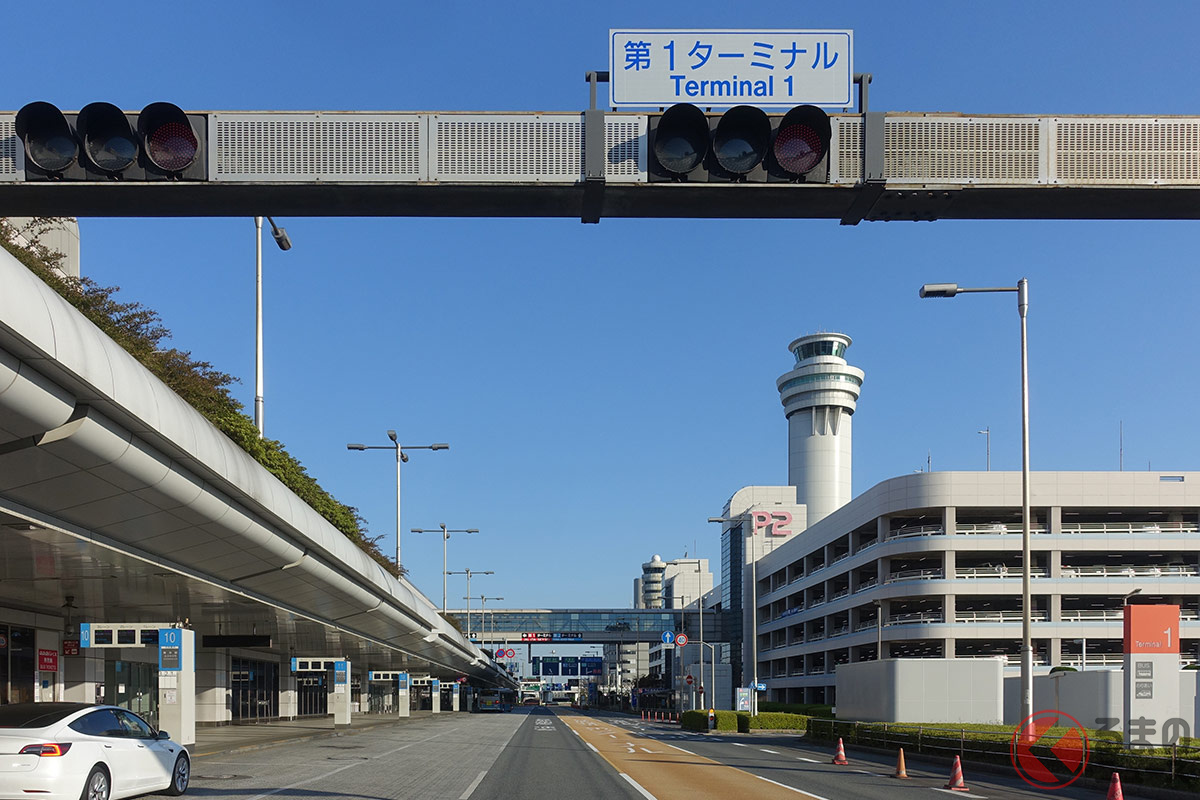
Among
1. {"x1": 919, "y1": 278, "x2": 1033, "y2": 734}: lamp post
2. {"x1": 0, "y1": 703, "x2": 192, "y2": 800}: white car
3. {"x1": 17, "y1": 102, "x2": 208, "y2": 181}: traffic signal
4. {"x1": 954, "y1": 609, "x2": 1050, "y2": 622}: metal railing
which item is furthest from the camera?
{"x1": 954, "y1": 609, "x2": 1050, "y2": 622}: metal railing

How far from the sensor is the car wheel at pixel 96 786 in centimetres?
1513

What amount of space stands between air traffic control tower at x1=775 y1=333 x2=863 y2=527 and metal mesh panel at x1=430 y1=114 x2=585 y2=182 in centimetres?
16088

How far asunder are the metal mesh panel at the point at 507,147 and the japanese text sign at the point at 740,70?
22.0 inches

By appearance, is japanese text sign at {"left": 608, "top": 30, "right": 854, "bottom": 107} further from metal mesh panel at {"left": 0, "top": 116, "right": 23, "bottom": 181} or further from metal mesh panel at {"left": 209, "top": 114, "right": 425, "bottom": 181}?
metal mesh panel at {"left": 0, "top": 116, "right": 23, "bottom": 181}

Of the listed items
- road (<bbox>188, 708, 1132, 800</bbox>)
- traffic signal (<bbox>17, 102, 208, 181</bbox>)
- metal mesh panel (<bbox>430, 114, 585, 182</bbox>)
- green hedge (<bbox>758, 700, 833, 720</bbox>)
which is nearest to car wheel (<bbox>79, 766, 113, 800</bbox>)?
road (<bbox>188, 708, 1132, 800</bbox>)

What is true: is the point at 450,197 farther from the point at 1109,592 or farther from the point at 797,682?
the point at 797,682

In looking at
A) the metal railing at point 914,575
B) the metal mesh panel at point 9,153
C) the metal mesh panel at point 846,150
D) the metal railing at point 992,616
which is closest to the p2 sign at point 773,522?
the metal railing at point 914,575

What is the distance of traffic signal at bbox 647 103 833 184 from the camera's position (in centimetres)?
913

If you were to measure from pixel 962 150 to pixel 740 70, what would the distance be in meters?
1.99

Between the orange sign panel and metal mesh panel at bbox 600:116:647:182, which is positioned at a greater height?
metal mesh panel at bbox 600:116:647:182

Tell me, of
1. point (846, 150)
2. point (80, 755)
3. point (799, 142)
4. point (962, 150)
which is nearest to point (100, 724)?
point (80, 755)

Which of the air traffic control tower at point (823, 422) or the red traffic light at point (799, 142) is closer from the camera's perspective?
the red traffic light at point (799, 142)

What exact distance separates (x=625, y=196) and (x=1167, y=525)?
7725 centimetres

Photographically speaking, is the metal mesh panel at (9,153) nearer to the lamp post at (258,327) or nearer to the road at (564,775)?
the road at (564,775)
